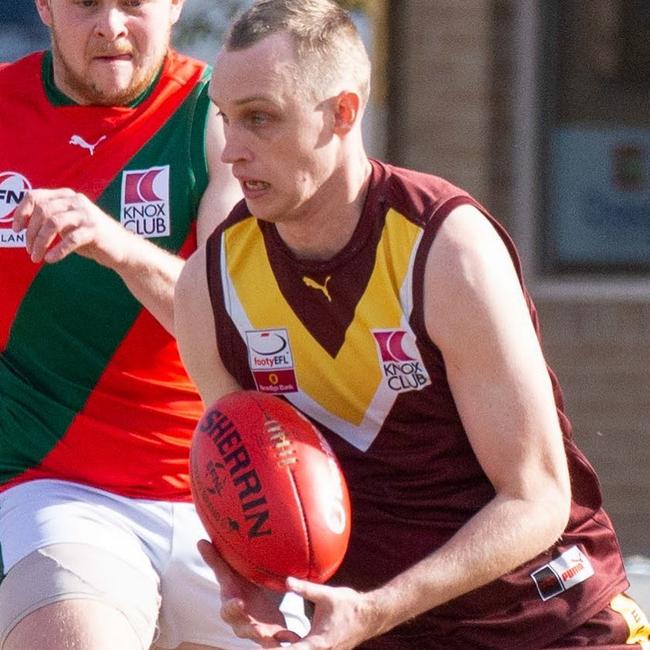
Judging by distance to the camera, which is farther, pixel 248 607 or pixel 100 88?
pixel 100 88

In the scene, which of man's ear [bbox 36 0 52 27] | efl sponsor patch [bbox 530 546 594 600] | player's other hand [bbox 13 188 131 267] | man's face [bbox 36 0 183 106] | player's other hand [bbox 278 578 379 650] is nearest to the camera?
player's other hand [bbox 278 578 379 650]

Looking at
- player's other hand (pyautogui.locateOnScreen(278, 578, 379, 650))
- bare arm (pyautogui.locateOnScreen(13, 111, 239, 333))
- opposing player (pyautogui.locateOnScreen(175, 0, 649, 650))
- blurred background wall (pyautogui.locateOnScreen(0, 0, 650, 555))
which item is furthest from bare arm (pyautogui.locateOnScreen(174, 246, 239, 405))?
blurred background wall (pyautogui.locateOnScreen(0, 0, 650, 555))

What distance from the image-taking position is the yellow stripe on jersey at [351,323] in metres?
3.38

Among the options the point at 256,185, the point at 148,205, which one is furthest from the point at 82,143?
the point at 256,185

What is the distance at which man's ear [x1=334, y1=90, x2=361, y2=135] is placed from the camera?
3.39 meters

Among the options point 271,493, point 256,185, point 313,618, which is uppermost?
point 256,185

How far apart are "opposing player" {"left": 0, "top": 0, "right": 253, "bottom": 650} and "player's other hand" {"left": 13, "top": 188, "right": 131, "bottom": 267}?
0.34m

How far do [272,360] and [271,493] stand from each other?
0.35m

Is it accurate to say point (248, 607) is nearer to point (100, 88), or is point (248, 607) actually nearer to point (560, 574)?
point (560, 574)

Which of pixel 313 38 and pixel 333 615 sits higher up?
pixel 313 38

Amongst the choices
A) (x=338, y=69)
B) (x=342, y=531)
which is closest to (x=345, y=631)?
(x=342, y=531)

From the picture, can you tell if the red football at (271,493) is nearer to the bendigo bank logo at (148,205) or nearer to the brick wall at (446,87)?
the bendigo bank logo at (148,205)

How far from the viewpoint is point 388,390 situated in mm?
3453

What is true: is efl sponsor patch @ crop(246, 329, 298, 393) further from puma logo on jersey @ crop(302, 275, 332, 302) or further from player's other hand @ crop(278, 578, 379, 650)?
player's other hand @ crop(278, 578, 379, 650)
